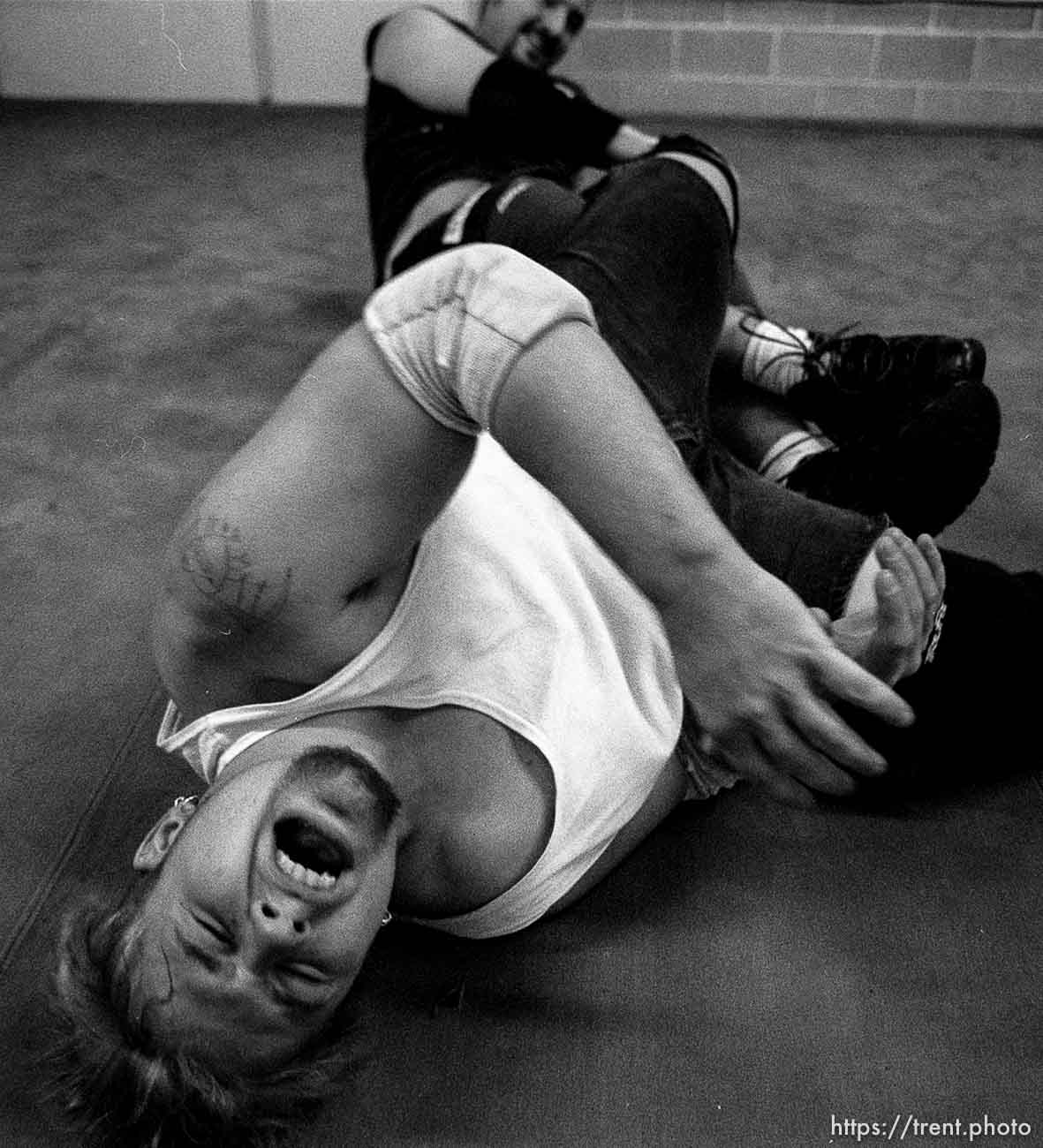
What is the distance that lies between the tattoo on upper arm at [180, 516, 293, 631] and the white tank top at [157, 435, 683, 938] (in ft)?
0.34

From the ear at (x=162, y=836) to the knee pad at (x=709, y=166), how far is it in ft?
3.10

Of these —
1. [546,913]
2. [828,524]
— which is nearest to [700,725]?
[546,913]

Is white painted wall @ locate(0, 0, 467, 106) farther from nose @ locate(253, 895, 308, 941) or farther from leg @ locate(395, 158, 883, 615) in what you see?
nose @ locate(253, 895, 308, 941)

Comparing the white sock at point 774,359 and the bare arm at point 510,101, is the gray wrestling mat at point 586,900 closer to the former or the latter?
the white sock at point 774,359

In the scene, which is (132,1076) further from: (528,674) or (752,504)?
(752,504)

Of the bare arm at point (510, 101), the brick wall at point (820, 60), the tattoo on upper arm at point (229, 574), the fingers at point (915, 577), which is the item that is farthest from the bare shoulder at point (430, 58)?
the brick wall at point (820, 60)

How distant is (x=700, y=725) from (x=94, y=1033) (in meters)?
0.49

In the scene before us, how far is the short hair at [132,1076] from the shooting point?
0.91 m

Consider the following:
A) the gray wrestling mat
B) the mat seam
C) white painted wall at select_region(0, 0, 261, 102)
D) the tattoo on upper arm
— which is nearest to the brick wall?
white painted wall at select_region(0, 0, 261, 102)

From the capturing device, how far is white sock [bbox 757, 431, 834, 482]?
5.44 feet

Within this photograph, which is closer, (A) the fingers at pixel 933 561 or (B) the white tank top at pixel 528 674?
(A) the fingers at pixel 933 561

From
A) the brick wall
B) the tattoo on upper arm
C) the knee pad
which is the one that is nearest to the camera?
the tattoo on upper arm

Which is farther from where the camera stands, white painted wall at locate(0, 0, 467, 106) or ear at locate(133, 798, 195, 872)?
white painted wall at locate(0, 0, 467, 106)

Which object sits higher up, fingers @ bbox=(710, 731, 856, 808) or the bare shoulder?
the bare shoulder
